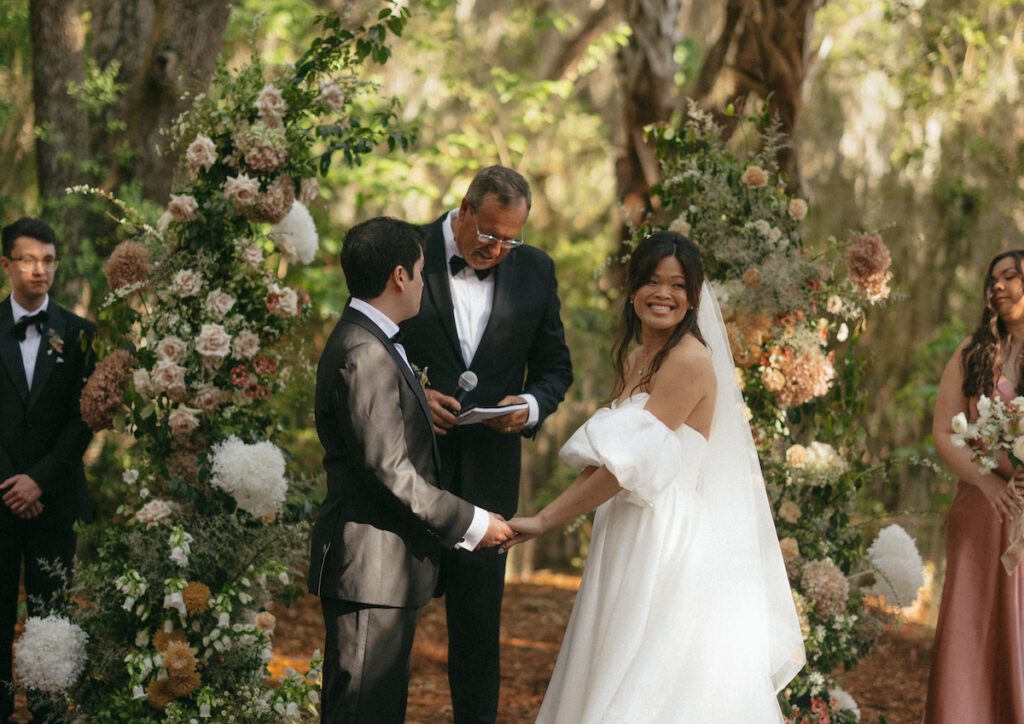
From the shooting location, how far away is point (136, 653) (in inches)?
141

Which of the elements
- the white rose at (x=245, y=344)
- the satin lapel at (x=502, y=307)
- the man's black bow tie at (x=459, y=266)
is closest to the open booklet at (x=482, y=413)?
the satin lapel at (x=502, y=307)

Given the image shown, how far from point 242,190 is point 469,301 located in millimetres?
1009

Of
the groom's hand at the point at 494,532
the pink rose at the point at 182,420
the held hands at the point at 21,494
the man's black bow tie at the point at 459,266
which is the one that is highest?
the man's black bow tie at the point at 459,266

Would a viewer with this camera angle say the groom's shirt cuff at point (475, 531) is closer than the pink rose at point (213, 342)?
Yes

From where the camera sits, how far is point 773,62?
4.68 m

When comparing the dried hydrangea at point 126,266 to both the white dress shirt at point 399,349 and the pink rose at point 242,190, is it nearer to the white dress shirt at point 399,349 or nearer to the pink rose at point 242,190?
the pink rose at point 242,190

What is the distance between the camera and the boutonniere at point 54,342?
394cm

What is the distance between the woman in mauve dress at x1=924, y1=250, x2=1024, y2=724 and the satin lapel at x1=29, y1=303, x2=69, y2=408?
A: 3.72 metres

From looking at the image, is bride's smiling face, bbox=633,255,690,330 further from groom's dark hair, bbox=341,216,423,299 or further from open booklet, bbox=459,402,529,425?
groom's dark hair, bbox=341,216,423,299

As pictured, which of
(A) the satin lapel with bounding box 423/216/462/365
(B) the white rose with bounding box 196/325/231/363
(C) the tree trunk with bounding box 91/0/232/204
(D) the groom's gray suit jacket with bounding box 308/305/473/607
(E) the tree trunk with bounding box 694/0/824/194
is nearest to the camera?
(D) the groom's gray suit jacket with bounding box 308/305/473/607

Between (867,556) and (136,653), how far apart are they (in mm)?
3147

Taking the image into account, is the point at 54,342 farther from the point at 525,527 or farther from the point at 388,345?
the point at 525,527

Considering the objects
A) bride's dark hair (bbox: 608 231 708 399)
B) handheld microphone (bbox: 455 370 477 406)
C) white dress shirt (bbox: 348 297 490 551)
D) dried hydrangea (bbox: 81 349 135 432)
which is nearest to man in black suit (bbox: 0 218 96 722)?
dried hydrangea (bbox: 81 349 135 432)

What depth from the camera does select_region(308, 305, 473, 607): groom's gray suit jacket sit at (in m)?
2.68
